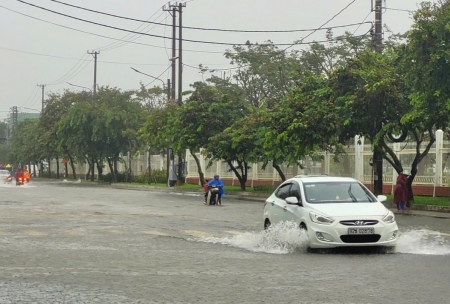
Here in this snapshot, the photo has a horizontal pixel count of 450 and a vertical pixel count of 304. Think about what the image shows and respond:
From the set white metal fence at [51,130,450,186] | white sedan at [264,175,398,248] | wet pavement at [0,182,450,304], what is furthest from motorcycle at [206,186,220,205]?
white sedan at [264,175,398,248]

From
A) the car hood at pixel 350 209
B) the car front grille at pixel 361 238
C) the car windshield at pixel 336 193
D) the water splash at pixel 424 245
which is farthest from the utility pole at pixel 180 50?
the car front grille at pixel 361 238

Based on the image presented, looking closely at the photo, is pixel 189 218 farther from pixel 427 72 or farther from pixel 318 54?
pixel 318 54

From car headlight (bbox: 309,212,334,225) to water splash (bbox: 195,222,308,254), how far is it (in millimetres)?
390

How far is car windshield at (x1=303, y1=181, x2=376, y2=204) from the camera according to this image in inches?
606

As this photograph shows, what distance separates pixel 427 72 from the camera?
24547mm

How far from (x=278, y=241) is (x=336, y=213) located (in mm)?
1450

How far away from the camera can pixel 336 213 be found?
14.3m

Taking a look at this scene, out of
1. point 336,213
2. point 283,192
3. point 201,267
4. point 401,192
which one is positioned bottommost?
point 201,267

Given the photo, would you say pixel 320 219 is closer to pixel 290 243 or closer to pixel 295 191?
pixel 290 243

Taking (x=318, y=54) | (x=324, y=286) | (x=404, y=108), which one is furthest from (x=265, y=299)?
(x=318, y=54)

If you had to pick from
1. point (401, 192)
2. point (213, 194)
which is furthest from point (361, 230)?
point (213, 194)

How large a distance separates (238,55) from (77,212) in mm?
46882

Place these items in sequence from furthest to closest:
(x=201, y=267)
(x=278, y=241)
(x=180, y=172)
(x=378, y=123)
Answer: (x=180, y=172)
(x=378, y=123)
(x=278, y=241)
(x=201, y=267)

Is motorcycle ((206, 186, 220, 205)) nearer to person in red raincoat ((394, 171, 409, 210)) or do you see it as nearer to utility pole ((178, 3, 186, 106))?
person in red raincoat ((394, 171, 409, 210))
